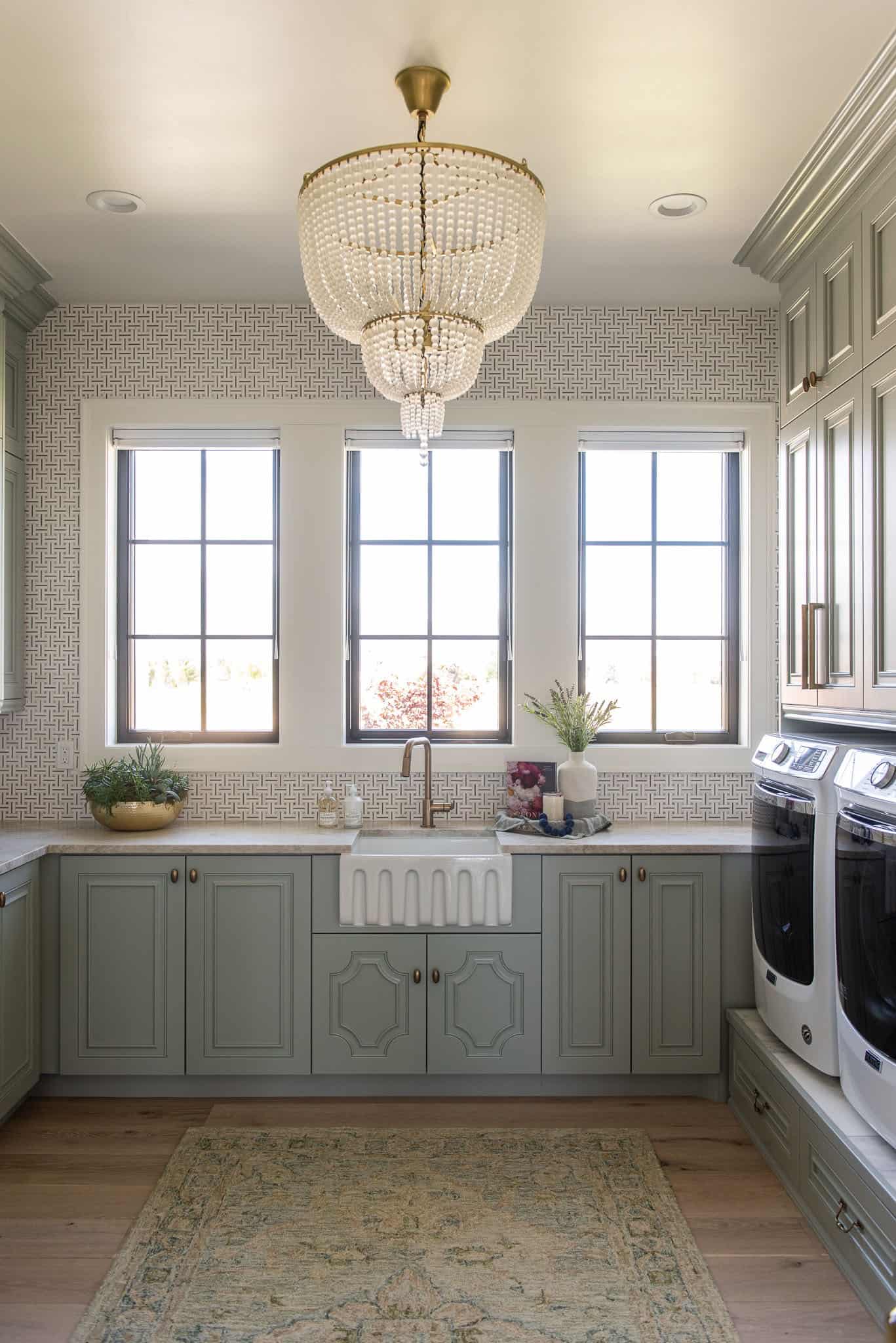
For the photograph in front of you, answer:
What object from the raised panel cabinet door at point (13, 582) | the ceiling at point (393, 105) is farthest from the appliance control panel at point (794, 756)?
the raised panel cabinet door at point (13, 582)

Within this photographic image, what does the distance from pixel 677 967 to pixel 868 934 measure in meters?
1.07

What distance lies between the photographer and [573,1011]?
3.00 m

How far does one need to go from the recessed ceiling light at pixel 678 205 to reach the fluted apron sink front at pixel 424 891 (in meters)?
1.97

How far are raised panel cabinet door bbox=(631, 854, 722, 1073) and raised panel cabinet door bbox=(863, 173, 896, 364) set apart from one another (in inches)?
62.5

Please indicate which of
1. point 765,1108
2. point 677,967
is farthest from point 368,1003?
point 765,1108

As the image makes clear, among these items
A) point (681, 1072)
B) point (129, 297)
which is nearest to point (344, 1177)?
point (681, 1072)

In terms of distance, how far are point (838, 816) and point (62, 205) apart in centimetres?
266

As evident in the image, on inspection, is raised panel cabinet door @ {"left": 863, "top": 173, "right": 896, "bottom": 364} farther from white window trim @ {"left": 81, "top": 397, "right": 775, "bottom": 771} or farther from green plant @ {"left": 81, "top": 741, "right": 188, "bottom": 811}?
green plant @ {"left": 81, "top": 741, "right": 188, "bottom": 811}

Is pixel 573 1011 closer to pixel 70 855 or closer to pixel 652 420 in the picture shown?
pixel 70 855

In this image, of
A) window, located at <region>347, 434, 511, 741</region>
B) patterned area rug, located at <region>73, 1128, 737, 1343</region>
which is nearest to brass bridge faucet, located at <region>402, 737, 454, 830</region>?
window, located at <region>347, 434, 511, 741</region>

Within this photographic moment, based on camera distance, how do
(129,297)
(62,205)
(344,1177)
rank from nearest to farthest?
(344,1177) < (62,205) < (129,297)

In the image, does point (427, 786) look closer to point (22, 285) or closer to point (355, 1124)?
point (355, 1124)

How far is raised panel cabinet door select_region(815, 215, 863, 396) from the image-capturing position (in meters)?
2.38

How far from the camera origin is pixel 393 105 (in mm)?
2229
